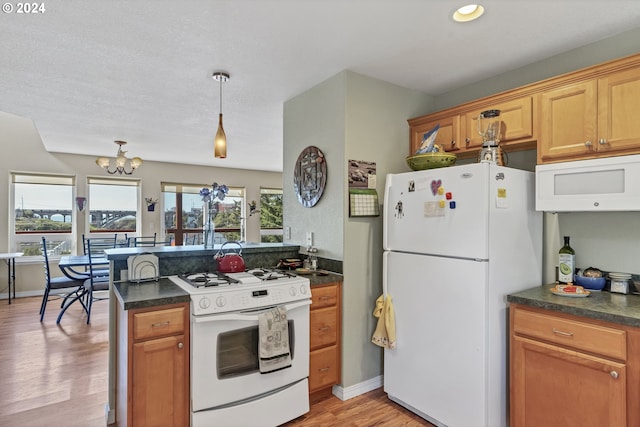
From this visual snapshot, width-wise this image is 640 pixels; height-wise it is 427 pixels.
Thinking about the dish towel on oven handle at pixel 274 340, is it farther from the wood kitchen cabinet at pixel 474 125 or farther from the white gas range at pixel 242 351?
the wood kitchen cabinet at pixel 474 125

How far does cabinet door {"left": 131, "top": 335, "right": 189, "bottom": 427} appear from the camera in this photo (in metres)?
1.78

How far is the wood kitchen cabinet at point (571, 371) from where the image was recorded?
1.56m

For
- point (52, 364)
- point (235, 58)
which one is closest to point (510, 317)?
point (235, 58)

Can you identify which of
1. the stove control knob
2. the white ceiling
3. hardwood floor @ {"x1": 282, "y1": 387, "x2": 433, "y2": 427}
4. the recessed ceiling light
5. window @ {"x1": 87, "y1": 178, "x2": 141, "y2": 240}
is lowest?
hardwood floor @ {"x1": 282, "y1": 387, "x2": 433, "y2": 427}

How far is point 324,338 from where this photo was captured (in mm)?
2449

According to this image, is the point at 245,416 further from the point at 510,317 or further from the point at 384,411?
the point at 510,317

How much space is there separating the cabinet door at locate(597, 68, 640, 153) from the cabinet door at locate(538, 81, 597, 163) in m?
0.03

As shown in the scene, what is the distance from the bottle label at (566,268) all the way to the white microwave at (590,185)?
0.34 meters

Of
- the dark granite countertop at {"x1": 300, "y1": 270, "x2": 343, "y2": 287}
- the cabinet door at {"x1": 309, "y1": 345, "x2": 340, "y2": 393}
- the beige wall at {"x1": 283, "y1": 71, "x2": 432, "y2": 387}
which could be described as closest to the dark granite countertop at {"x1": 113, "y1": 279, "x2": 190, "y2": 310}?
the dark granite countertop at {"x1": 300, "y1": 270, "x2": 343, "y2": 287}

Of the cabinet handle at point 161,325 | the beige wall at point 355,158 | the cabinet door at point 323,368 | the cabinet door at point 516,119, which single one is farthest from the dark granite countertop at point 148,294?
the cabinet door at point 516,119

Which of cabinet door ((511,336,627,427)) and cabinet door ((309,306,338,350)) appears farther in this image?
cabinet door ((309,306,338,350))

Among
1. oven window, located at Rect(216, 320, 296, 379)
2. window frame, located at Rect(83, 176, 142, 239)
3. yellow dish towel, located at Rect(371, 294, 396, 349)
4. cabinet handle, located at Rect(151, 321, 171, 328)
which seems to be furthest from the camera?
window frame, located at Rect(83, 176, 142, 239)

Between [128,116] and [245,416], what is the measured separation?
3.15m

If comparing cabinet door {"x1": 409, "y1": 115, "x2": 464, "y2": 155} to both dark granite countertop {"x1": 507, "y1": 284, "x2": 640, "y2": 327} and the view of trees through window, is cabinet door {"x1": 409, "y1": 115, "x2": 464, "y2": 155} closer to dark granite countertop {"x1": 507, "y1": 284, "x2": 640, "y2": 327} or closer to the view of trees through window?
dark granite countertop {"x1": 507, "y1": 284, "x2": 640, "y2": 327}
